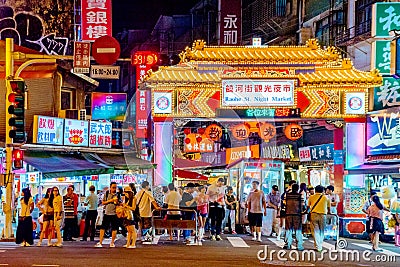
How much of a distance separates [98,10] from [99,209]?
835 centimetres

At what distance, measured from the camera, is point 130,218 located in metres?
21.2

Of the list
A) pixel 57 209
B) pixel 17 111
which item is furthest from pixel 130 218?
pixel 17 111

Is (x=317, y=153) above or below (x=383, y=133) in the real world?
below

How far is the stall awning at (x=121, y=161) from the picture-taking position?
3098 cm

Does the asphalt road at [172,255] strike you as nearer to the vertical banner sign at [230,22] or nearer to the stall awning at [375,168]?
the stall awning at [375,168]

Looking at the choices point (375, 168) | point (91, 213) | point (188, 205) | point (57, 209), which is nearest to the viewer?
point (57, 209)

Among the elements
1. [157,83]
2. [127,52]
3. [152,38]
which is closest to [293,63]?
[157,83]

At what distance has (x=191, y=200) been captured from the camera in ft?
81.3

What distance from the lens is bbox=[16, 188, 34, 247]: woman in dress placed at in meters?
21.8

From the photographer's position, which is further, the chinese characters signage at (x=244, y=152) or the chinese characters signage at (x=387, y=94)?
the chinese characters signage at (x=244, y=152)

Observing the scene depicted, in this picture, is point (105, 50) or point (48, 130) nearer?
point (105, 50)

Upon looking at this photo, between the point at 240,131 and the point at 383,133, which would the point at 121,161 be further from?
the point at 383,133

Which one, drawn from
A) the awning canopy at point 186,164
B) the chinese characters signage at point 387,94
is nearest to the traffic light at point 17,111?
the chinese characters signage at point 387,94

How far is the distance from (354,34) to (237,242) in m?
14.6
